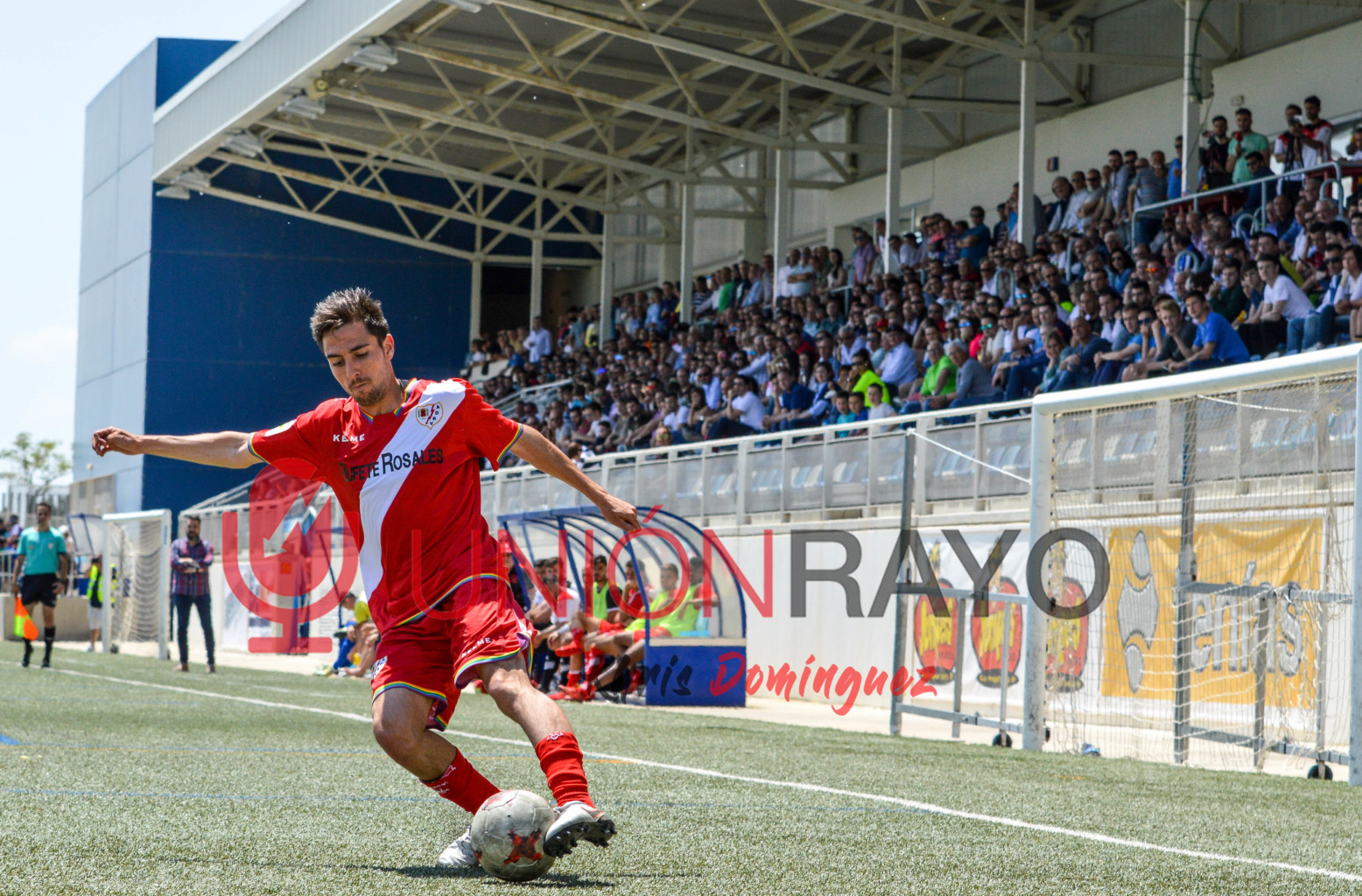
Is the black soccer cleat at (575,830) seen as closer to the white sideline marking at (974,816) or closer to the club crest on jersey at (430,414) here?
the club crest on jersey at (430,414)

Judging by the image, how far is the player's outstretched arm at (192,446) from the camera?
5.39m

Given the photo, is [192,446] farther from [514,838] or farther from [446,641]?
[514,838]

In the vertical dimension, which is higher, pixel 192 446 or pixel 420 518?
pixel 192 446

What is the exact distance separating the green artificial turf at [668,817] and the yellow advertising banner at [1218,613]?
3.00 ft

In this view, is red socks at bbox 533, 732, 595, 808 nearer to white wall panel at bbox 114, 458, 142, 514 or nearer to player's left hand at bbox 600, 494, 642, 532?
player's left hand at bbox 600, 494, 642, 532

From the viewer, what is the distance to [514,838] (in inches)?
195

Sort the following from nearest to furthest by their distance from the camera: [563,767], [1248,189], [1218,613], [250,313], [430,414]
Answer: [563,767], [430,414], [1218,613], [1248,189], [250,313]

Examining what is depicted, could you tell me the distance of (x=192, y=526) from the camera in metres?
19.2

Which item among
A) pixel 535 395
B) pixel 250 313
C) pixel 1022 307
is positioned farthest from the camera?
pixel 250 313

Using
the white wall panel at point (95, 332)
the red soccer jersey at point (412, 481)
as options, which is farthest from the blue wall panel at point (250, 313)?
the red soccer jersey at point (412, 481)

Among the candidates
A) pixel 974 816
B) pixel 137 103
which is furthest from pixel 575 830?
pixel 137 103

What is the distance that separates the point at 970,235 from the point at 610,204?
48.6 feet

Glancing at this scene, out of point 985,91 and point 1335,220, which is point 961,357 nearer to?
point 1335,220

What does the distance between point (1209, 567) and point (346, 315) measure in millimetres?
7535
